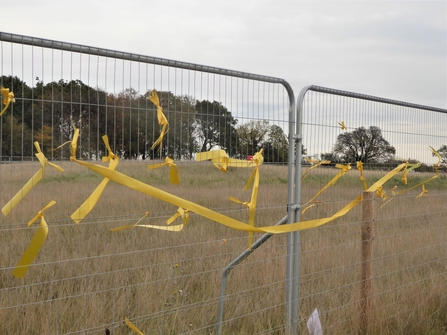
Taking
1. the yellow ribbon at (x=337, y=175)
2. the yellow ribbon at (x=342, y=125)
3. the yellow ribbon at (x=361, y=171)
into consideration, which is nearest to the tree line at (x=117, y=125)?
the yellow ribbon at (x=337, y=175)

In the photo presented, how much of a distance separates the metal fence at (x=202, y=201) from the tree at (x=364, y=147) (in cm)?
2

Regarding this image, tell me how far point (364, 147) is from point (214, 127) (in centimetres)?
185

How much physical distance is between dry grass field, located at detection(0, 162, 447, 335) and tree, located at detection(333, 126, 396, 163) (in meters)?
0.19

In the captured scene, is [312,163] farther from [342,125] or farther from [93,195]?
[93,195]

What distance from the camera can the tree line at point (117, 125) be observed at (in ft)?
9.35

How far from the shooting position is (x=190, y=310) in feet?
14.4

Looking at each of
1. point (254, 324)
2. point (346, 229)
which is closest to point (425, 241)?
point (346, 229)

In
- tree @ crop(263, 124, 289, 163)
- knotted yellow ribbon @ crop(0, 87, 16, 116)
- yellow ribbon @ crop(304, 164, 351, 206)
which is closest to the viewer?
knotted yellow ribbon @ crop(0, 87, 16, 116)

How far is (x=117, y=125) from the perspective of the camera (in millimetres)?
3207

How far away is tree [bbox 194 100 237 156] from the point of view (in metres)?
3.60

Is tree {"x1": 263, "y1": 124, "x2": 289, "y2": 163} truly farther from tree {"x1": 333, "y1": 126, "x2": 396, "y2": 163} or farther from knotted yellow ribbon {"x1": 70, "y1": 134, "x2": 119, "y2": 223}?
knotted yellow ribbon {"x1": 70, "y1": 134, "x2": 119, "y2": 223}

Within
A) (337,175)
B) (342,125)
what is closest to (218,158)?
(337,175)

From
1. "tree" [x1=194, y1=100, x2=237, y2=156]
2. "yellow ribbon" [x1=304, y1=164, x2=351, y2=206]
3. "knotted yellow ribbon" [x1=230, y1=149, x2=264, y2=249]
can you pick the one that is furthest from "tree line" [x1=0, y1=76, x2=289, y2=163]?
"yellow ribbon" [x1=304, y1=164, x2=351, y2=206]

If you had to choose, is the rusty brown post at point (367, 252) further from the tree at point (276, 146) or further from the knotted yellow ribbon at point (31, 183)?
the knotted yellow ribbon at point (31, 183)
